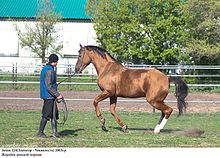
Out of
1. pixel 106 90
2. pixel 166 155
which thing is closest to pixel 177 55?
pixel 106 90

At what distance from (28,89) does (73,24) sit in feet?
64.1

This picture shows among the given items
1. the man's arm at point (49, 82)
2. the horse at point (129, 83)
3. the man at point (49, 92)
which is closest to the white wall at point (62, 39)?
the horse at point (129, 83)

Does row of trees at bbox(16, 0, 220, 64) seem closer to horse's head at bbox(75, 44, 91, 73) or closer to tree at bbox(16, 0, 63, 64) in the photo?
tree at bbox(16, 0, 63, 64)

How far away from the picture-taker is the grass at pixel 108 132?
29.5 feet

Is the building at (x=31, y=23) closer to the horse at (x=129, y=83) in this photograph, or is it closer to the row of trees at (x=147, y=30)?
the row of trees at (x=147, y=30)

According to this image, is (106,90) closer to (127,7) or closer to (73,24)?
(127,7)

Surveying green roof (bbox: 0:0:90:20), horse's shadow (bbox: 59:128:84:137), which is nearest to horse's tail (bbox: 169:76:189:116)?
horse's shadow (bbox: 59:128:84:137)

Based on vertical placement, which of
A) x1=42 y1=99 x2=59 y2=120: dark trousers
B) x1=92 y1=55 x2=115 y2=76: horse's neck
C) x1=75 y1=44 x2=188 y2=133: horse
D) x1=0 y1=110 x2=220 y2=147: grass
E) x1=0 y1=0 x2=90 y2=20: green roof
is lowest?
x1=0 y1=110 x2=220 y2=147: grass

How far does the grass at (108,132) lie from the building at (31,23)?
82.1ft

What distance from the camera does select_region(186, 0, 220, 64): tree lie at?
27.5 metres

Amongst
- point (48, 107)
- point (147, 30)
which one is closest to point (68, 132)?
point (48, 107)

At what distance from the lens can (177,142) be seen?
9.35 metres

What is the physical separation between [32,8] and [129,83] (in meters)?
36.2

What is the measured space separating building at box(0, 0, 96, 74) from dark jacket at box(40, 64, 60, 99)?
29.8m
